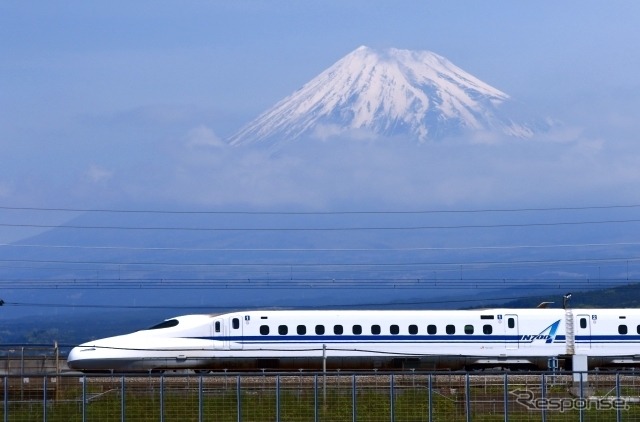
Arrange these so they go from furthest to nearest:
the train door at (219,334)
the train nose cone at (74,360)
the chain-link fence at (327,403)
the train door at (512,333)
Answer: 1. the train door at (512,333)
2. the train door at (219,334)
3. the train nose cone at (74,360)
4. the chain-link fence at (327,403)

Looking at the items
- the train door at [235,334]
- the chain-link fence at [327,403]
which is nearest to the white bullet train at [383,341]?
the train door at [235,334]

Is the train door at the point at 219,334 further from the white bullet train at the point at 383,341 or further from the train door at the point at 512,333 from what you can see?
the train door at the point at 512,333

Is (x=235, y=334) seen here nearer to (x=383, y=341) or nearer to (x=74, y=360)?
(x=383, y=341)

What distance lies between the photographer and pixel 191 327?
71750mm

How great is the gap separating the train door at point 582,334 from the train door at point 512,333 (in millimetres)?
2897

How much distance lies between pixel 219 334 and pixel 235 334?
77 centimetres

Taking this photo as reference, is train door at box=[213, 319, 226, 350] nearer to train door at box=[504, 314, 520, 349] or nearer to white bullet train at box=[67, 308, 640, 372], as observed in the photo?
white bullet train at box=[67, 308, 640, 372]

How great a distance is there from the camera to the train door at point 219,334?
7119 cm

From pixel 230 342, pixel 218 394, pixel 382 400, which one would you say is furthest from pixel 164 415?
pixel 230 342

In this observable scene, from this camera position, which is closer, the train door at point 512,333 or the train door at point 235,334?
the train door at point 235,334

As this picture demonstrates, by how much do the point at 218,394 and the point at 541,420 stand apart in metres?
9.50

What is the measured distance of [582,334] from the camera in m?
71.9

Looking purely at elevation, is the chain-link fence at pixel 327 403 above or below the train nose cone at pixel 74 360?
below

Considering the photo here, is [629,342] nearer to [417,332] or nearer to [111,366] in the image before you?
[417,332]
